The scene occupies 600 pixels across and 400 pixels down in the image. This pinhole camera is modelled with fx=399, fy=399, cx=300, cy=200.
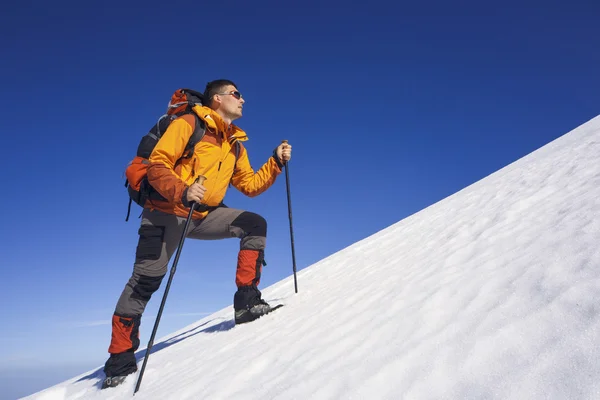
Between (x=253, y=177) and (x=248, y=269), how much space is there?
1.22 meters

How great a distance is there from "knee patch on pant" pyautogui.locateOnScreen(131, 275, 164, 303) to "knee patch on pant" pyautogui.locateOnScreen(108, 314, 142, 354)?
0.20 metres

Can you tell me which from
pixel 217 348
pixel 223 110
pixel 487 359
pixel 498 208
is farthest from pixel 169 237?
pixel 498 208

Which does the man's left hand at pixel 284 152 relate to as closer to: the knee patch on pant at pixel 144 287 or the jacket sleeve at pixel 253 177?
the jacket sleeve at pixel 253 177

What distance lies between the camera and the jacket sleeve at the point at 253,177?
4887 mm

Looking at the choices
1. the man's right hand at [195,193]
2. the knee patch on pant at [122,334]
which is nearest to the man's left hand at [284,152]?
the man's right hand at [195,193]

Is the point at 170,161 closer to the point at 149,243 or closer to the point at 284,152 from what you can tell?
the point at 149,243

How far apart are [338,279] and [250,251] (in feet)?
4.27

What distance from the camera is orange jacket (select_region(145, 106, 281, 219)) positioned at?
360 cm

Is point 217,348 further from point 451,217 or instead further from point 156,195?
point 451,217

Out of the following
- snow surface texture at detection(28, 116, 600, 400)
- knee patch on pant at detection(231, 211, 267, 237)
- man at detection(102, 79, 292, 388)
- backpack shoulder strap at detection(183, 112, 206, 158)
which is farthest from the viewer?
knee patch on pant at detection(231, 211, 267, 237)

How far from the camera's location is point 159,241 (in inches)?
154

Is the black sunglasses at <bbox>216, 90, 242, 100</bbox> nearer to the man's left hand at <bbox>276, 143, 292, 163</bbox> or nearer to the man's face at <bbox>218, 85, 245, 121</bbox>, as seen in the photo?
the man's face at <bbox>218, 85, 245, 121</bbox>

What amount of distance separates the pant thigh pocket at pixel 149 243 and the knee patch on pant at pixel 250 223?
792 millimetres

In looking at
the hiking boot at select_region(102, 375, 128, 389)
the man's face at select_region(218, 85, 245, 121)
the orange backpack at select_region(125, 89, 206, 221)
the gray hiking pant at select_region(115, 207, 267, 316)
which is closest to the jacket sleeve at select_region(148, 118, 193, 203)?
the orange backpack at select_region(125, 89, 206, 221)
